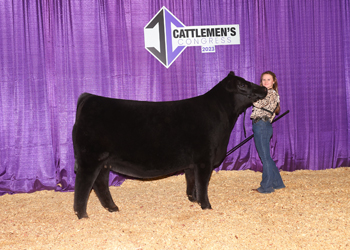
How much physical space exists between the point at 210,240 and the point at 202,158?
82 centimetres

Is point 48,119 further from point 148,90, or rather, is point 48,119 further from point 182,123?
point 182,123

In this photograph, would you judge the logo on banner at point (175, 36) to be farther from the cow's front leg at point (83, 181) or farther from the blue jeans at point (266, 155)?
the cow's front leg at point (83, 181)

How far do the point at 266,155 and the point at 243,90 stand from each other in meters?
1.09

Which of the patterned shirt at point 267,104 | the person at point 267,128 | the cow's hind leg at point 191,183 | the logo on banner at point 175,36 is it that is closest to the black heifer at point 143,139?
the cow's hind leg at point 191,183

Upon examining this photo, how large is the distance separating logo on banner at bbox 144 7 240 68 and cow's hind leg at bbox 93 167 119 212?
2292mm

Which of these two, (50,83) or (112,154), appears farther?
(50,83)

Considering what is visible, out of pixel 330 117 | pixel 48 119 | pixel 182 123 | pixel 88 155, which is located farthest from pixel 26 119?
pixel 330 117

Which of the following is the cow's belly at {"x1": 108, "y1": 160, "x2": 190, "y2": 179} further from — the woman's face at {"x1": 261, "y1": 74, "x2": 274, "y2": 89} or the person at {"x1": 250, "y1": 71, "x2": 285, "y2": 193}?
the woman's face at {"x1": 261, "y1": 74, "x2": 274, "y2": 89}

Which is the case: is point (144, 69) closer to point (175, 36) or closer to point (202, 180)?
point (175, 36)

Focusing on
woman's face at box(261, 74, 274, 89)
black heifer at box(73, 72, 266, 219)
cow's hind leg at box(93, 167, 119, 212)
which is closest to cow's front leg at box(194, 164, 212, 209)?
black heifer at box(73, 72, 266, 219)

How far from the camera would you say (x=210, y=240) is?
2604mm

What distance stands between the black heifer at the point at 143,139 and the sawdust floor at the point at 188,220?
1.11ft

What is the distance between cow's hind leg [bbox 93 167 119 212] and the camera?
11.0ft

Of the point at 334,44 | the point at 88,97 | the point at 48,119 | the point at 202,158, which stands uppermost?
the point at 334,44
